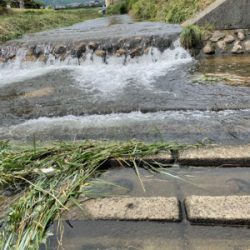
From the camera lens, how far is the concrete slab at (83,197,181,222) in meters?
2.35

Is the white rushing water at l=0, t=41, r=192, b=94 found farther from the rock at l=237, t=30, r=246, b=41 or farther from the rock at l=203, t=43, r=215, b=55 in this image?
the rock at l=237, t=30, r=246, b=41

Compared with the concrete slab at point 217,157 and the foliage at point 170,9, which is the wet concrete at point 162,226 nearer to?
the concrete slab at point 217,157

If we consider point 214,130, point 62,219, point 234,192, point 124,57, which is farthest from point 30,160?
point 124,57

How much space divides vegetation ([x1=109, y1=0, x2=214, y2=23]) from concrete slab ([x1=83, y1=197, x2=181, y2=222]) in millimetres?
10240

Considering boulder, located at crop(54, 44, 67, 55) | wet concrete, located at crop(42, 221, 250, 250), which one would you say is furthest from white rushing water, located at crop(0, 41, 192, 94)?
wet concrete, located at crop(42, 221, 250, 250)

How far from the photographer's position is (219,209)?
2340 mm

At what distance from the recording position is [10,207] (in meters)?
2.55

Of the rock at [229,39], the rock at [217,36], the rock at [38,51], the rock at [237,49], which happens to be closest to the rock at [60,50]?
the rock at [38,51]

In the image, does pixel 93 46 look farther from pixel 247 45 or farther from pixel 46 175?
pixel 46 175

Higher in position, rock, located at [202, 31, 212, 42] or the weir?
rock, located at [202, 31, 212, 42]

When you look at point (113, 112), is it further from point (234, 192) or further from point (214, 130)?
point (234, 192)

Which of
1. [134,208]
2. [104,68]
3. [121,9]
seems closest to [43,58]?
[104,68]

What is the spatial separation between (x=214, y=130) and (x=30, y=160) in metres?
2.27

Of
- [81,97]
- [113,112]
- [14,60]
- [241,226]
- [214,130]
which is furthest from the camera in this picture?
[14,60]
